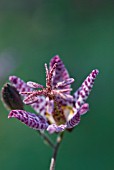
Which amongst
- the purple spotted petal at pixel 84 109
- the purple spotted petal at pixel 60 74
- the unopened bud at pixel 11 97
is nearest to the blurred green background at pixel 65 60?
the purple spotted petal at pixel 60 74

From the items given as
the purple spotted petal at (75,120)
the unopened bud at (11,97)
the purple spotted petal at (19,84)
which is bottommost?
the purple spotted petal at (75,120)

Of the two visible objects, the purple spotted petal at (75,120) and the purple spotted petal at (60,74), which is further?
the purple spotted petal at (60,74)

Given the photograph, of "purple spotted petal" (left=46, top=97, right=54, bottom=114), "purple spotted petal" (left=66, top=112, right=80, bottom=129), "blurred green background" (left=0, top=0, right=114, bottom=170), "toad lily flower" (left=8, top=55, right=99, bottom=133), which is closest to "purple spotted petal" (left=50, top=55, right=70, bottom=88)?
"toad lily flower" (left=8, top=55, right=99, bottom=133)

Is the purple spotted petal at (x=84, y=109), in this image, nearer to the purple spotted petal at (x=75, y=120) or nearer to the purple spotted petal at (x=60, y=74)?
the purple spotted petal at (x=75, y=120)

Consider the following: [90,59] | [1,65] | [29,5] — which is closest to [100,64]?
[90,59]

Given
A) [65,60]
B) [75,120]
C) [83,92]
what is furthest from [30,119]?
[65,60]

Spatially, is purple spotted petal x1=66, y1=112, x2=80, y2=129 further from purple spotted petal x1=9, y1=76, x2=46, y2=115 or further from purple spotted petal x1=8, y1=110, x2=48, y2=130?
purple spotted petal x1=9, y1=76, x2=46, y2=115

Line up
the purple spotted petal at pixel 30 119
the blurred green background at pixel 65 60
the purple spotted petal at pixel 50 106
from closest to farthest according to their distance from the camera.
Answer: the purple spotted petal at pixel 30 119 < the purple spotted petal at pixel 50 106 < the blurred green background at pixel 65 60
